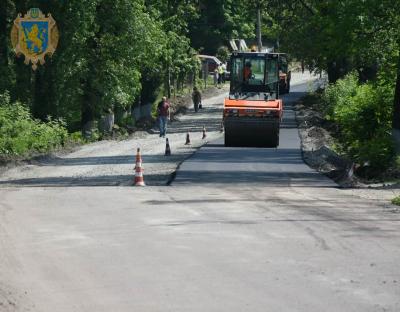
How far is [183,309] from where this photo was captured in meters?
10.0

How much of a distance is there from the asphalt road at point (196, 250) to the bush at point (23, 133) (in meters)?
13.4

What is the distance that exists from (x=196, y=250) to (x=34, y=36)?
1295 inches

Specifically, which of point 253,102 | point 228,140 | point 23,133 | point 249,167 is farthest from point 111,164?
point 23,133

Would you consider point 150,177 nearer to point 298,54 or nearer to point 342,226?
point 342,226

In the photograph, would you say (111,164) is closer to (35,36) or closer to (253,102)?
(253,102)

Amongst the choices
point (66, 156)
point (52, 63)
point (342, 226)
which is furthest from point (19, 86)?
point (342, 226)

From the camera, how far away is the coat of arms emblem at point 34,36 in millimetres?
44750

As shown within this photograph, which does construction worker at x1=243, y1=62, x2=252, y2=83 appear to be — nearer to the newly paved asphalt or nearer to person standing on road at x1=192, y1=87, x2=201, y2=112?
the newly paved asphalt

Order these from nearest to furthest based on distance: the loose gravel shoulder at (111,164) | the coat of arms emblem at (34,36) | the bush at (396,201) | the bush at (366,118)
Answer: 1. the bush at (396,201)
2. the loose gravel shoulder at (111,164)
3. the bush at (366,118)
4. the coat of arms emblem at (34,36)

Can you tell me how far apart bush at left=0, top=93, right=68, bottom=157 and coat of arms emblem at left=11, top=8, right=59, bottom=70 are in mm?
2655

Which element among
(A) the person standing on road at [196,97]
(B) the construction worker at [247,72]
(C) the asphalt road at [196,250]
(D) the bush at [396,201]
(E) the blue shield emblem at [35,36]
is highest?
(E) the blue shield emblem at [35,36]

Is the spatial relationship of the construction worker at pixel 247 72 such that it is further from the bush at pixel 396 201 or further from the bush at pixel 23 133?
the bush at pixel 396 201

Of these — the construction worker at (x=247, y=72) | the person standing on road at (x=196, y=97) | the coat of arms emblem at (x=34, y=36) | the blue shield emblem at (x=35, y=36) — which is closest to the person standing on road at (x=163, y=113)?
the coat of arms emblem at (x=34, y=36)

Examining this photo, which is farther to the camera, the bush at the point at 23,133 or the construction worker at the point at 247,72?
the construction worker at the point at 247,72
